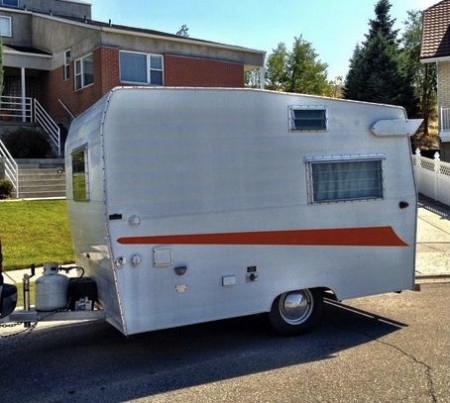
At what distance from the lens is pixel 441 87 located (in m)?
25.4

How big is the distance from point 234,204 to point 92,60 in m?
18.5

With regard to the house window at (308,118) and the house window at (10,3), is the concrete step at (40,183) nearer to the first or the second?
the house window at (308,118)

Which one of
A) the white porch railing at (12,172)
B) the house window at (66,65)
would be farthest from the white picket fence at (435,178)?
the house window at (66,65)

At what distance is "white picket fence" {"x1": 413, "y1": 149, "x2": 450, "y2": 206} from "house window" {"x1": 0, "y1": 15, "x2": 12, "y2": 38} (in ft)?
66.2

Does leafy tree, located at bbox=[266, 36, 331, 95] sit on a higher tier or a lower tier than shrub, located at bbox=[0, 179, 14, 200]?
higher

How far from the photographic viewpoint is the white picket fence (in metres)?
18.1

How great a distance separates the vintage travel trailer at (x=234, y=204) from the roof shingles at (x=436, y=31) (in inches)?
810

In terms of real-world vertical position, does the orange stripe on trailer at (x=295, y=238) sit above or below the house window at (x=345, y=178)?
below

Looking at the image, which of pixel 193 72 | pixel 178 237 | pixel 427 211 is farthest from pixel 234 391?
pixel 193 72

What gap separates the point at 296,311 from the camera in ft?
21.2

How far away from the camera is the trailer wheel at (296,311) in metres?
6.32

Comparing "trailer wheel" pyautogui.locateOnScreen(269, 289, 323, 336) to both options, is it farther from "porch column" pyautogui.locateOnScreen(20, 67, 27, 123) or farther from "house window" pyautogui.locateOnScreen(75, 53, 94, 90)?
"porch column" pyautogui.locateOnScreen(20, 67, 27, 123)

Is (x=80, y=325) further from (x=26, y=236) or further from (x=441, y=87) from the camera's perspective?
(x=441, y=87)

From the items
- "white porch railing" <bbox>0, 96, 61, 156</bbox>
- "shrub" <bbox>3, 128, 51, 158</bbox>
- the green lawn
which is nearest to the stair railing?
"white porch railing" <bbox>0, 96, 61, 156</bbox>
